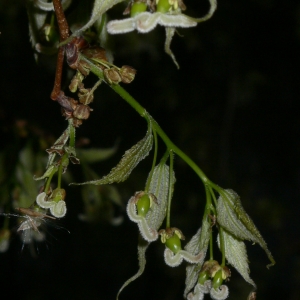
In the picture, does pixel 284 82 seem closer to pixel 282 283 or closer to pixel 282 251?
pixel 282 251

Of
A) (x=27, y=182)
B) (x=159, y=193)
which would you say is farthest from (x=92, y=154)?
(x=159, y=193)

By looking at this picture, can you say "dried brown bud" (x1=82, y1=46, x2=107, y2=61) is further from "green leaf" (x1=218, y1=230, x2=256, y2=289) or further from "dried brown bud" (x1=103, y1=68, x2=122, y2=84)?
"green leaf" (x1=218, y1=230, x2=256, y2=289)

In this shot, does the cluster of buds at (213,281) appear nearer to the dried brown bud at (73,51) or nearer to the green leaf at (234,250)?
the green leaf at (234,250)

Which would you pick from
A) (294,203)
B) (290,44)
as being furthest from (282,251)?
(290,44)

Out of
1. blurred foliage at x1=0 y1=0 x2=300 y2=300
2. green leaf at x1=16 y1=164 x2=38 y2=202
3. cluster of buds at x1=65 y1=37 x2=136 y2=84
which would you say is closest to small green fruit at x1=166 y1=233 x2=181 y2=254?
cluster of buds at x1=65 y1=37 x2=136 y2=84

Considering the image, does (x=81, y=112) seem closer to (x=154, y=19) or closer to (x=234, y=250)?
(x=154, y=19)

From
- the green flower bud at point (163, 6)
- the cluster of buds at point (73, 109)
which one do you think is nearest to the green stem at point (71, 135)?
the cluster of buds at point (73, 109)
